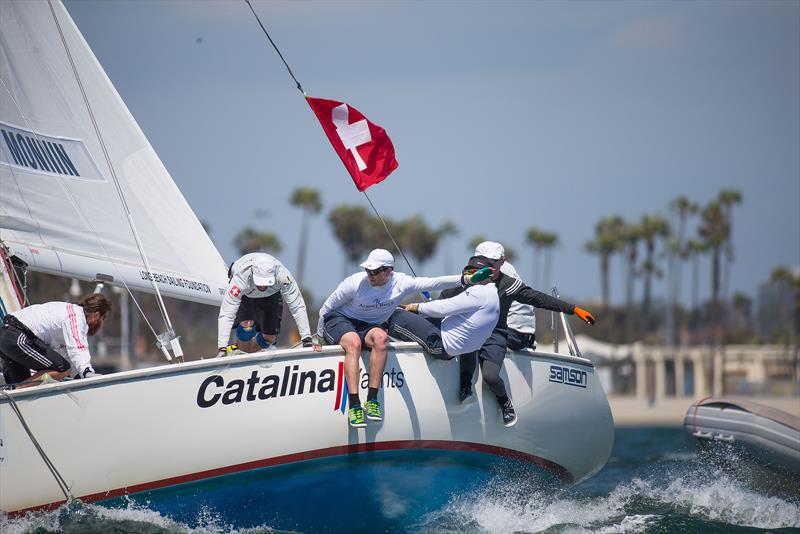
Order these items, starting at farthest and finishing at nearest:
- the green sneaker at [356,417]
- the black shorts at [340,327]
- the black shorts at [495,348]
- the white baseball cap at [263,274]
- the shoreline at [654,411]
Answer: the shoreline at [654,411] < the black shorts at [495,348] < the white baseball cap at [263,274] < the black shorts at [340,327] < the green sneaker at [356,417]

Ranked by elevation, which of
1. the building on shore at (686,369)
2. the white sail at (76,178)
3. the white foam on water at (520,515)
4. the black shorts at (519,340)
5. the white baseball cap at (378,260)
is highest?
the white sail at (76,178)

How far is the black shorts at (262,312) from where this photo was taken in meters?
9.80

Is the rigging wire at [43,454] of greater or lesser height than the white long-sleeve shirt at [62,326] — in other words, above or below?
below

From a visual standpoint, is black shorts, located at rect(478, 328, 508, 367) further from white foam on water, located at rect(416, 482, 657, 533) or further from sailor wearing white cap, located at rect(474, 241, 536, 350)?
white foam on water, located at rect(416, 482, 657, 533)

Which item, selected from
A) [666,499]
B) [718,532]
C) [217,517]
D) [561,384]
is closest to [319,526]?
[217,517]

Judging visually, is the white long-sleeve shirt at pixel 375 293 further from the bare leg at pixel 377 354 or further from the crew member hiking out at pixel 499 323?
the crew member hiking out at pixel 499 323

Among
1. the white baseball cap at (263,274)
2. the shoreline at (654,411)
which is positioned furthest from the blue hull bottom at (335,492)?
the shoreline at (654,411)

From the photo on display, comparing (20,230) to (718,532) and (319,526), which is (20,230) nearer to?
(319,526)

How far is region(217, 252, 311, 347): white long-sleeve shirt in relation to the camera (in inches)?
351

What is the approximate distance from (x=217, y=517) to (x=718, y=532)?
4.71 metres

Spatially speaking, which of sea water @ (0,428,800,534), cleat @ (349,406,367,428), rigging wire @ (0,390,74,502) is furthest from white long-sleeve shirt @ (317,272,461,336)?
rigging wire @ (0,390,74,502)

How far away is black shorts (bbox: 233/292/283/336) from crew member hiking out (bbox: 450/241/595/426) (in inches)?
65.6

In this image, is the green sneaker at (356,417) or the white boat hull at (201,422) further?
the green sneaker at (356,417)

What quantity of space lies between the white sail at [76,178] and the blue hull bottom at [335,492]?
238cm
